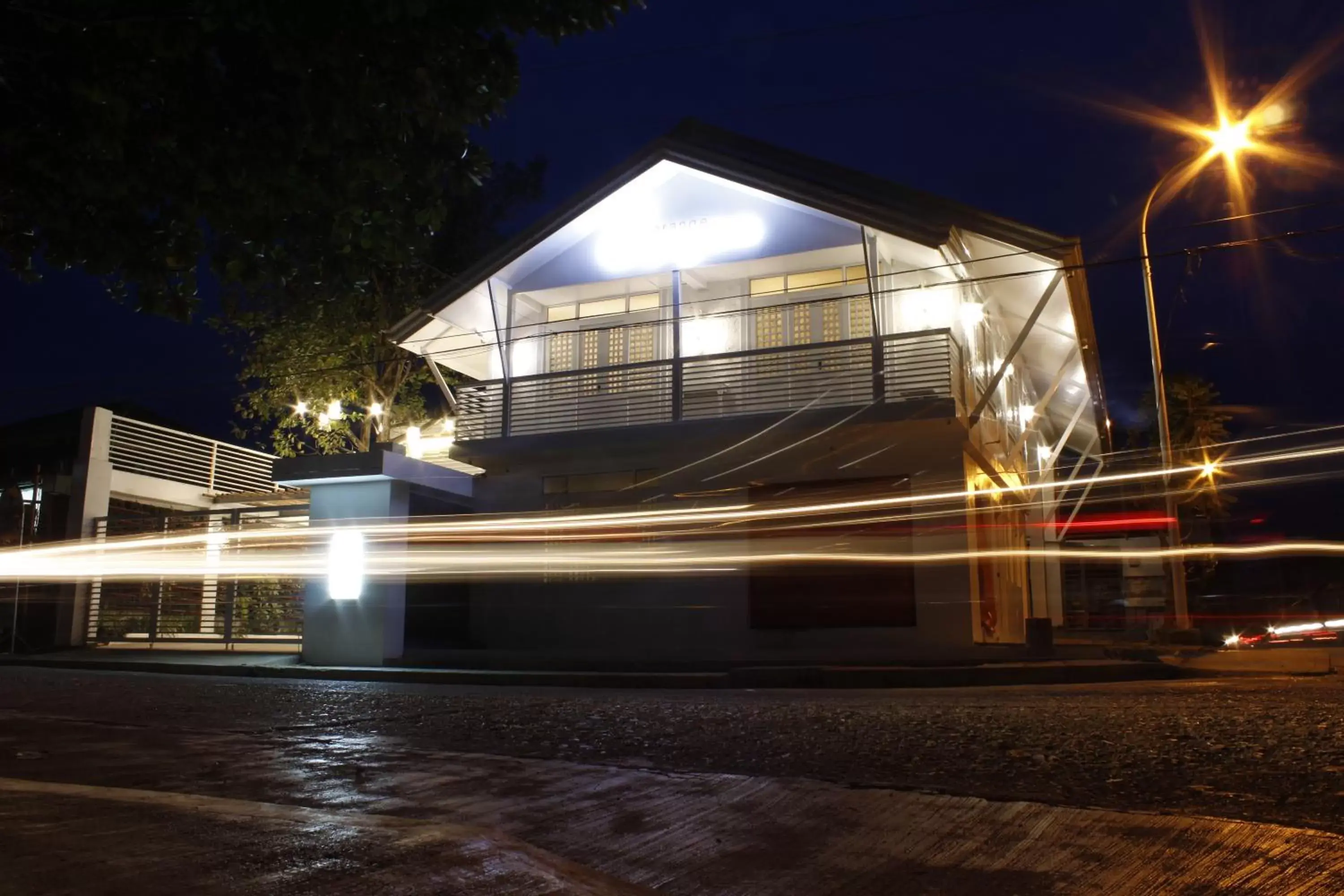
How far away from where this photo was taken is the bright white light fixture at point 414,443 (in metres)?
27.0

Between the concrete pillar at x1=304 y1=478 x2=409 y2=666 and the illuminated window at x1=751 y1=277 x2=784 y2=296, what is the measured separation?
23.6ft

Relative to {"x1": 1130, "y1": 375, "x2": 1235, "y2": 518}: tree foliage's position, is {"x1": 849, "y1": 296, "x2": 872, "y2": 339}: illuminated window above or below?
below

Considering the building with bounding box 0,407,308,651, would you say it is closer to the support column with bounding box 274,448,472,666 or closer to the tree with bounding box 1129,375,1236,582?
the support column with bounding box 274,448,472,666

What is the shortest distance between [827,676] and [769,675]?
71cm

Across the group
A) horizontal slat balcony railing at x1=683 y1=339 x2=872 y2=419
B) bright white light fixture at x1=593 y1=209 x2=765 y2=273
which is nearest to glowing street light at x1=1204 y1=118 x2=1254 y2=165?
horizontal slat balcony railing at x1=683 y1=339 x2=872 y2=419

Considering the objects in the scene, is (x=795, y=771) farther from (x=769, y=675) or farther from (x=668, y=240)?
(x=668, y=240)

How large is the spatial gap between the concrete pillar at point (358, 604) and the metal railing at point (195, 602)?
3048 millimetres

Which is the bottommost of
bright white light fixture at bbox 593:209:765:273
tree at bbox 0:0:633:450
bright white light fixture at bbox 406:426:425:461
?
tree at bbox 0:0:633:450

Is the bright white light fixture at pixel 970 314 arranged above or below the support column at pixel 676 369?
above

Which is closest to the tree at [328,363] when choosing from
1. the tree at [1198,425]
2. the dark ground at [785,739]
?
the dark ground at [785,739]

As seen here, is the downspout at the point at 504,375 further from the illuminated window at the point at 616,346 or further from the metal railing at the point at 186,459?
the metal railing at the point at 186,459

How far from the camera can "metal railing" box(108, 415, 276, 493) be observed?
24.5m

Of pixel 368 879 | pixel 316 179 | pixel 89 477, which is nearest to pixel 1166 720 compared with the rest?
pixel 368 879

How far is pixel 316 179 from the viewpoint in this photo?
824cm
